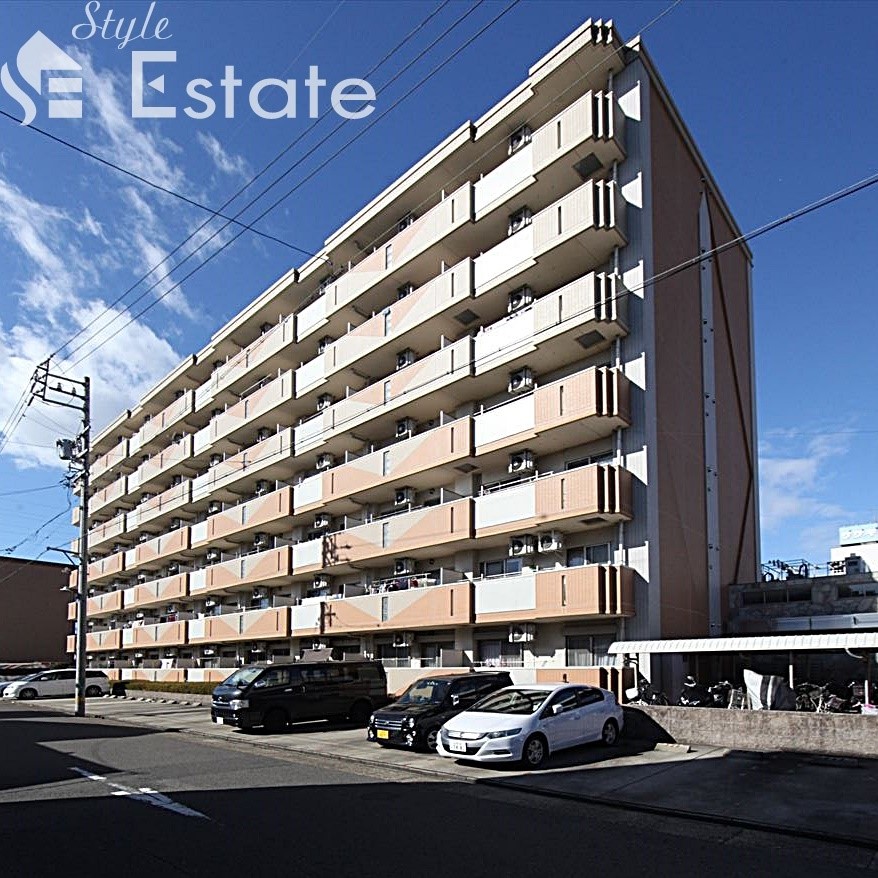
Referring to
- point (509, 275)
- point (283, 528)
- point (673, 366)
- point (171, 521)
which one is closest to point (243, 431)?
point (283, 528)

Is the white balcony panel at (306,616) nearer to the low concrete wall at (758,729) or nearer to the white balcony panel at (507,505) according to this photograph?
the white balcony panel at (507,505)

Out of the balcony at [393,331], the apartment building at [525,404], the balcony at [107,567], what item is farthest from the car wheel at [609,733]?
the balcony at [107,567]

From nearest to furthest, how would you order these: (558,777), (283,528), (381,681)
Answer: (558,777) → (381,681) → (283,528)

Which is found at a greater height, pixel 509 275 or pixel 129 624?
pixel 509 275

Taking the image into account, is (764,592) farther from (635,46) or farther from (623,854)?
(623,854)

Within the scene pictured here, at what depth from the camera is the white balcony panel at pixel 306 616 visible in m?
31.9

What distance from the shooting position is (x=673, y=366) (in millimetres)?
24266

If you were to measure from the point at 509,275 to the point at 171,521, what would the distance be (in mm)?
33299

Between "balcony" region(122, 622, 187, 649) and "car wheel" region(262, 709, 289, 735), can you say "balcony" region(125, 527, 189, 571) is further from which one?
"car wheel" region(262, 709, 289, 735)

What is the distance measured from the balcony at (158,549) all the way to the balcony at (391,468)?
1347 centimetres

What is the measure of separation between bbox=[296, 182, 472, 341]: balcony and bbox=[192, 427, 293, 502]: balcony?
4681 mm

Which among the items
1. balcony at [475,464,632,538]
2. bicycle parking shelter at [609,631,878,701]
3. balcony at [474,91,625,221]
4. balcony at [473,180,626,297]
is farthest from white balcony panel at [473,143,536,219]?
bicycle parking shelter at [609,631,878,701]

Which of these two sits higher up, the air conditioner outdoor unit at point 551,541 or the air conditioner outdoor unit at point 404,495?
the air conditioner outdoor unit at point 404,495

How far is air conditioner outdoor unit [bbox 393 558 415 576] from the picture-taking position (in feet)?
94.7
